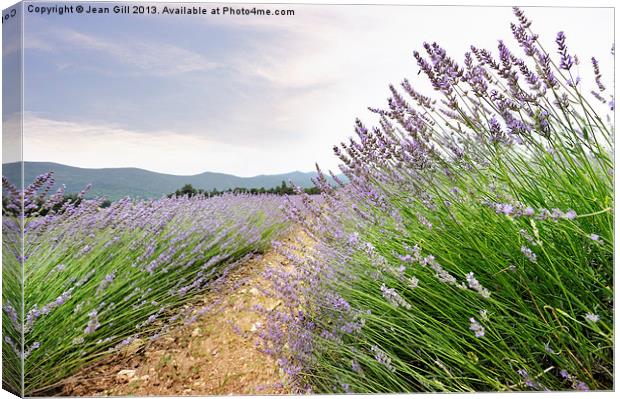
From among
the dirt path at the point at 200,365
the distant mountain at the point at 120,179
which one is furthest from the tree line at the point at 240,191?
the dirt path at the point at 200,365

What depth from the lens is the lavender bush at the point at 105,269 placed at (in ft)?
6.77

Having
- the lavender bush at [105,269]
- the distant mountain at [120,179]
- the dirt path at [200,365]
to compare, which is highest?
the distant mountain at [120,179]

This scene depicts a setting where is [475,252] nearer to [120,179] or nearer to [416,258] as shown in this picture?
[416,258]

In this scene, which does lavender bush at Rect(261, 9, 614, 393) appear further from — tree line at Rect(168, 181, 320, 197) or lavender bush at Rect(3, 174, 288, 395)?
lavender bush at Rect(3, 174, 288, 395)

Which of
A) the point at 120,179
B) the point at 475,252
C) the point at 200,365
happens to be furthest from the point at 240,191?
the point at 475,252

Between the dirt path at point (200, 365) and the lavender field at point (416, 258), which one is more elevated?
the lavender field at point (416, 258)

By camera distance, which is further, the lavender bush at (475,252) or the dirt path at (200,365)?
the dirt path at (200,365)

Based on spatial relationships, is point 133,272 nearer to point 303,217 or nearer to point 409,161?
point 303,217

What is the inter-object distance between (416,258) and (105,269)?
139cm

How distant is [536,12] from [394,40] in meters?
0.57

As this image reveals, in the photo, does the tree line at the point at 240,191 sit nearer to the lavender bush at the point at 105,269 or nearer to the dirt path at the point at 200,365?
the lavender bush at the point at 105,269

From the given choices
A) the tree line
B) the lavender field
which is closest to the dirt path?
the lavender field

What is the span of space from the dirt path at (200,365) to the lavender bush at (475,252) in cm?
12

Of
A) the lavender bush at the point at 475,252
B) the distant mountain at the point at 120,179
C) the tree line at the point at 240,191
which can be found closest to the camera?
the lavender bush at the point at 475,252
